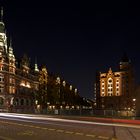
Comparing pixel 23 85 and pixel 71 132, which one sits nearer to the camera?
pixel 71 132

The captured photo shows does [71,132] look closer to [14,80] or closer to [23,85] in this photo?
[14,80]

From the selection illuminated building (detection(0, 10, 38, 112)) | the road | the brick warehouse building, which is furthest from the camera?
the brick warehouse building

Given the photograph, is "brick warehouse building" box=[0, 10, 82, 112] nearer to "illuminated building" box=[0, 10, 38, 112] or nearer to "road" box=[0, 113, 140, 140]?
"illuminated building" box=[0, 10, 38, 112]

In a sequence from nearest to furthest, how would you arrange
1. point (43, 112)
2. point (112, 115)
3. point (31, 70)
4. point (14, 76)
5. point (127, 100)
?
point (112, 115), point (43, 112), point (14, 76), point (31, 70), point (127, 100)

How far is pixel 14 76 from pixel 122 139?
386ft

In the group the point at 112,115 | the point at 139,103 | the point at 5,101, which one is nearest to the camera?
the point at 139,103

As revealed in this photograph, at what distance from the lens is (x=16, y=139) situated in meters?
21.0

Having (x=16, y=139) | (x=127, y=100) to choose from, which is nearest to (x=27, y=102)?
(x=127, y=100)

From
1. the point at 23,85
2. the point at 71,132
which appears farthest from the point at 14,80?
the point at 71,132

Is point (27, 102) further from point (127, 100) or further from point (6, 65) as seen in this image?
point (127, 100)

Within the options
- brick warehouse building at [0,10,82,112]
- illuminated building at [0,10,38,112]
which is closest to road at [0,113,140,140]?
illuminated building at [0,10,38,112]

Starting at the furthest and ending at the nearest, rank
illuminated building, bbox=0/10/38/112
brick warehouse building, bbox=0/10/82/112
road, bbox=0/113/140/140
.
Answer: brick warehouse building, bbox=0/10/82/112 → illuminated building, bbox=0/10/38/112 → road, bbox=0/113/140/140

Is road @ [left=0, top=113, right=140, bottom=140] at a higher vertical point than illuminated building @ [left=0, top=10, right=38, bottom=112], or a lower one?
lower

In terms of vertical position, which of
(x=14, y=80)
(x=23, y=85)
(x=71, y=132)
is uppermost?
(x=14, y=80)
